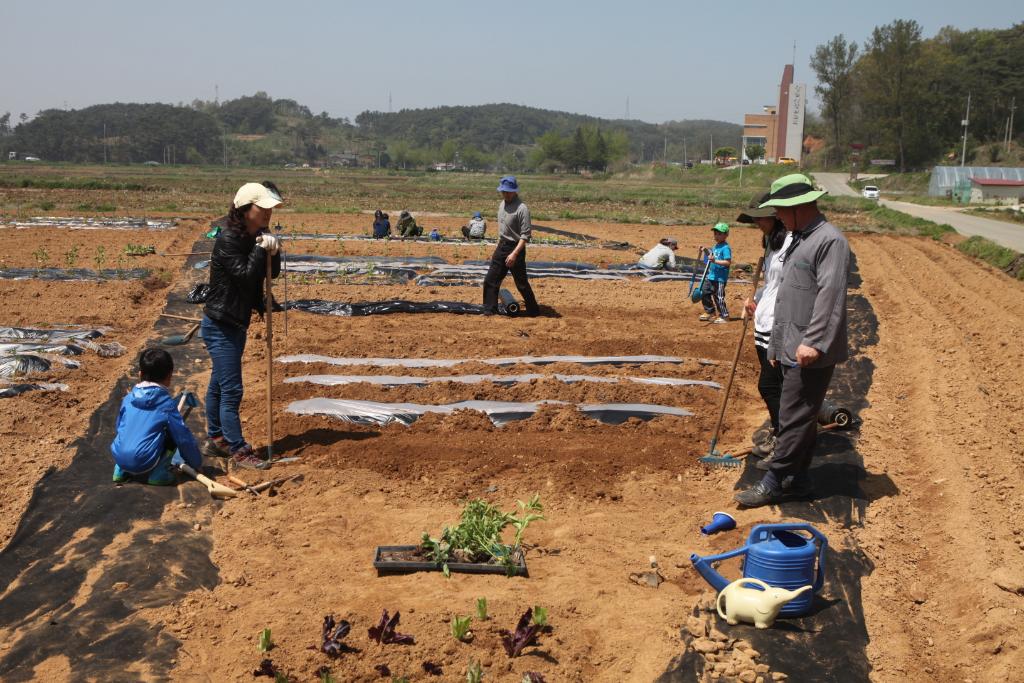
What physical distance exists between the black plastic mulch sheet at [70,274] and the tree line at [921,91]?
7109 cm

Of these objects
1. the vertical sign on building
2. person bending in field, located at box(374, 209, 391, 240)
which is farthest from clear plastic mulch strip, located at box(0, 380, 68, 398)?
the vertical sign on building

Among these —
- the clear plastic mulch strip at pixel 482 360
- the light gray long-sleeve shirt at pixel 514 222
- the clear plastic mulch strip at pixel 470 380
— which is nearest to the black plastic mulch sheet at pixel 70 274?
the clear plastic mulch strip at pixel 482 360

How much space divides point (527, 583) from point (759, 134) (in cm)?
13227

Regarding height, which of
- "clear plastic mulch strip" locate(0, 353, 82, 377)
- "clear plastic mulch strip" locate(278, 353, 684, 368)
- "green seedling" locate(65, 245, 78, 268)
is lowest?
"clear plastic mulch strip" locate(278, 353, 684, 368)

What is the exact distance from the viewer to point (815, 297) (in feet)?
16.5

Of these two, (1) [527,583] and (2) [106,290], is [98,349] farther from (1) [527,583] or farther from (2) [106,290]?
(1) [527,583]

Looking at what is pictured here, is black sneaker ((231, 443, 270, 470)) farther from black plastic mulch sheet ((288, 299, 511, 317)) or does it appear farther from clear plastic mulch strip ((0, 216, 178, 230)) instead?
clear plastic mulch strip ((0, 216, 178, 230))

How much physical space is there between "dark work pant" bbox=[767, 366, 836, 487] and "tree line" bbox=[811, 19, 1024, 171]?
241 ft

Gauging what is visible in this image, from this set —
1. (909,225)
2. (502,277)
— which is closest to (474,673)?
(502,277)

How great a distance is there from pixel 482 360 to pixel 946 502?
14.6ft

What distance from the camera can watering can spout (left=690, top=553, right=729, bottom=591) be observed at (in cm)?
427

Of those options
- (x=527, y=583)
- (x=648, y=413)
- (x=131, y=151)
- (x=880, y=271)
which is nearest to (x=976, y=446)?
(x=648, y=413)

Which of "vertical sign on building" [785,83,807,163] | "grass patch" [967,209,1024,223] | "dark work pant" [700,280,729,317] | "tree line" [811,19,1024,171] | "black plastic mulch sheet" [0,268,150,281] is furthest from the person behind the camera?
"vertical sign on building" [785,83,807,163]

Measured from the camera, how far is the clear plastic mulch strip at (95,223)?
20.4 metres
